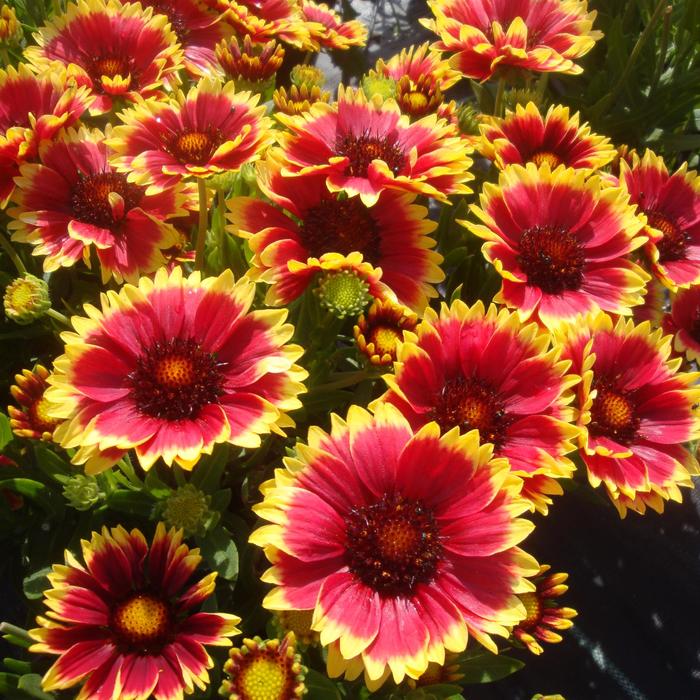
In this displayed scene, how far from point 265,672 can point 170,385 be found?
0.39m

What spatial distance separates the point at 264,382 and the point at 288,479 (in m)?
0.15

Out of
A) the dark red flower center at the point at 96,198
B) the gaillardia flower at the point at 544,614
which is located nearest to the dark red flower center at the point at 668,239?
the gaillardia flower at the point at 544,614

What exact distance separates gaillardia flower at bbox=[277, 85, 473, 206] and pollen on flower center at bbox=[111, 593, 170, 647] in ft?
2.14

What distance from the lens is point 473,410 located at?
934 mm

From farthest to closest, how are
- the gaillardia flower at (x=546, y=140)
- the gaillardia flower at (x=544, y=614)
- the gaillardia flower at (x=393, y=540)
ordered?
1. the gaillardia flower at (x=546, y=140)
2. the gaillardia flower at (x=544, y=614)
3. the gaillardia flower at (x=393, y=540)

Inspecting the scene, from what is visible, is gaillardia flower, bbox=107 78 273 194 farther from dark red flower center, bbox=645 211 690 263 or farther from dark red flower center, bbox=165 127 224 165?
dark red flower center, bbox=645 211 690 263

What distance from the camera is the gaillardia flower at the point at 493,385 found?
89cm

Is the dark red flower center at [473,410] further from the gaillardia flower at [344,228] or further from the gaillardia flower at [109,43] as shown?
the gaillardia flower at [109,43]

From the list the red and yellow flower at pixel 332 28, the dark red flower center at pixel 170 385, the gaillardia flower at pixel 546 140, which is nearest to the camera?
the dark red flower center at pixel 170 385

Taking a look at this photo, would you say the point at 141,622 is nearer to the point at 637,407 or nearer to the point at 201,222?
the point at 201,222

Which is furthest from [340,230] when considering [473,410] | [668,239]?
[668,239]

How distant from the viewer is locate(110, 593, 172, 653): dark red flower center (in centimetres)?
87

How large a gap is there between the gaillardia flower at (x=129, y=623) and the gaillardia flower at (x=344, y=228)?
45 cm

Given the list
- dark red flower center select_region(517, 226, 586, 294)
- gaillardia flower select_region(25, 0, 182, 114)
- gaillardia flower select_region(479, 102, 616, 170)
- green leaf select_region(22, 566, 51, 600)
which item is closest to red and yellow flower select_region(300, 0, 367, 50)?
gaillardia flower select_region(25, 0, 182, 114)
